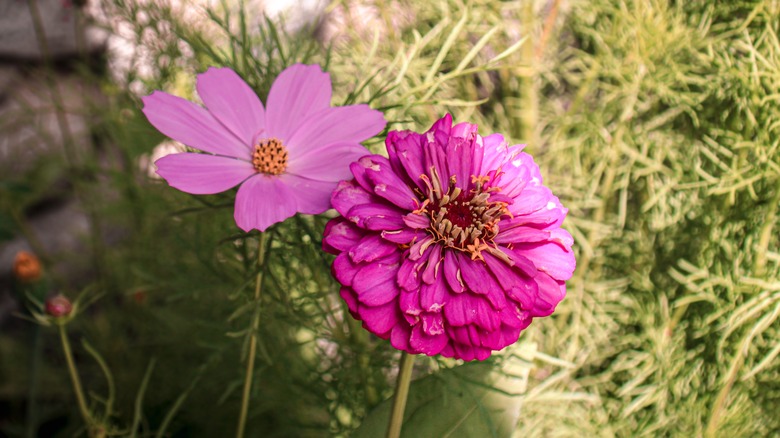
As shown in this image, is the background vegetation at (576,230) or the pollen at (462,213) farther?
the background vegetation at (576,230)

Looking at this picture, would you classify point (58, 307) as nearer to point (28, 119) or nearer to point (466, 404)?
point (466, 404)

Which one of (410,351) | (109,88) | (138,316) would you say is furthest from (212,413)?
(410,351)

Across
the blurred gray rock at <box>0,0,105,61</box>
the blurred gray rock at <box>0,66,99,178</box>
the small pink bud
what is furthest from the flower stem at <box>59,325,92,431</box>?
the blurred gray rock at <box>0,0,105,61</box>

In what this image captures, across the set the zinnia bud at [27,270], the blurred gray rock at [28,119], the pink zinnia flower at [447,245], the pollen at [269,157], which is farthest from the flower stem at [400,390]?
the blurred gray rock at [28,119]

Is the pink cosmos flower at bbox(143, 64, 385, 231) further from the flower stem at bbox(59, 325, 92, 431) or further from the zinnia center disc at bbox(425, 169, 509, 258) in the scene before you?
the flower stem at bbox(59, 325, 92, 431)

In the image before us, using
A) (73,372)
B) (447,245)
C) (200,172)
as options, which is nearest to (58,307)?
(73,372)

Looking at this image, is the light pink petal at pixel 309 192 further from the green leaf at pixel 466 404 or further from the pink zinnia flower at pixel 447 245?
the green leaf at pixel 466 404

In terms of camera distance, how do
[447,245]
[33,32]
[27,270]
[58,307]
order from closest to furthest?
[447,245] → [58,307] → [27,270] → [33,32]
